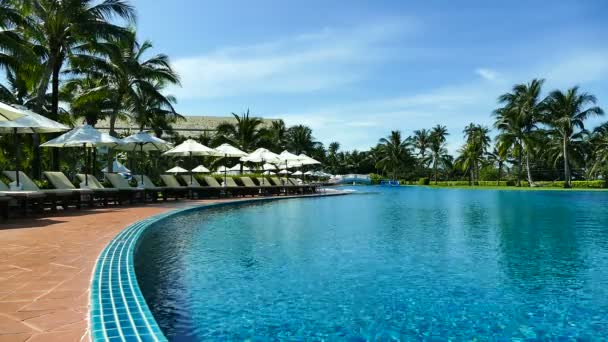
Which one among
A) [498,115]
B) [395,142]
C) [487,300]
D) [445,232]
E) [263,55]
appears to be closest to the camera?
[487,300]

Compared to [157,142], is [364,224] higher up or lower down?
lower down

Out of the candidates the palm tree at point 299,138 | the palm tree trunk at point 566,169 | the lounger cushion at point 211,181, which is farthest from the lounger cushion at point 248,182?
the palm tree at point 299,138

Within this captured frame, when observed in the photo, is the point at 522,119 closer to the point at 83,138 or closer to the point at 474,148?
the point at 474,148

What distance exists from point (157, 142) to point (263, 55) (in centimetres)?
548

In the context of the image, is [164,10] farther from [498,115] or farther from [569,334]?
[498,115]

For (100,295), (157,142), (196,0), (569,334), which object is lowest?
(569,334)

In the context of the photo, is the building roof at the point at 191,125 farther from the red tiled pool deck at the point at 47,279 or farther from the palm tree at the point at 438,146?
the red tiled pool deck at the point at 47,279

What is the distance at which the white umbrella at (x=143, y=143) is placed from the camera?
660 inches

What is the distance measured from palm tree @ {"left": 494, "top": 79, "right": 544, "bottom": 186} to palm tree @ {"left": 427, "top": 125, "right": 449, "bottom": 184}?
1874 centimetres

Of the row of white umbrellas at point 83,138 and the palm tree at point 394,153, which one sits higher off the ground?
the palm tree at point 394,153

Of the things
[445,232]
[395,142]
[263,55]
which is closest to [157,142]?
[263,55]

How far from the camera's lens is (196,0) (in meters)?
13.2

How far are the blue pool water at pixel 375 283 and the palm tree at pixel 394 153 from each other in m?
48.9

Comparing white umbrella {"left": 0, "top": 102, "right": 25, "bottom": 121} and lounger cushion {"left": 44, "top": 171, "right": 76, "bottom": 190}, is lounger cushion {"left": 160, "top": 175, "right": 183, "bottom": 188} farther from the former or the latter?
white umbrella {"left": 0, "top": 102, "right": 25, "bottom": 121}
